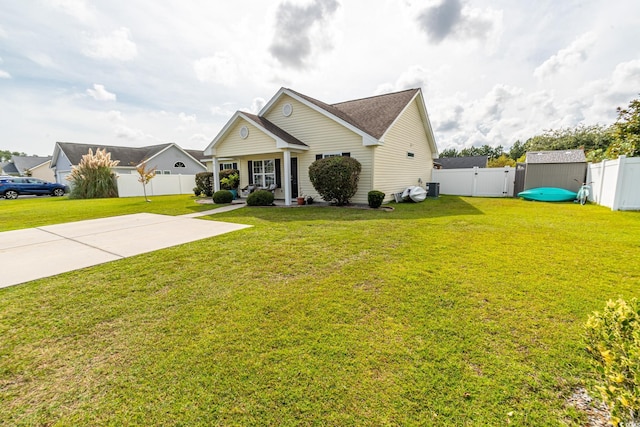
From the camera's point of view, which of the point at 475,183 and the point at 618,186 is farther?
the point at 475,183

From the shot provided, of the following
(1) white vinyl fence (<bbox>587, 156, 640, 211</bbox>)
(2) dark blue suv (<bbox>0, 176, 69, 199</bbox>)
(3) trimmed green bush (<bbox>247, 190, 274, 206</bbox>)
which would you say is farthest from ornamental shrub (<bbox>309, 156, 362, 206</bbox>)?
(2) dark blue suv (<bbox>0, 176, 69, 199</bbox>)

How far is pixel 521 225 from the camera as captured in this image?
277 inches

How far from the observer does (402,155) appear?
44.2ft

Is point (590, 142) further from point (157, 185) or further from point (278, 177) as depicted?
point (157, 185)

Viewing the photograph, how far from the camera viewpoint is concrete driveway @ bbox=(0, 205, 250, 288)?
425 cm

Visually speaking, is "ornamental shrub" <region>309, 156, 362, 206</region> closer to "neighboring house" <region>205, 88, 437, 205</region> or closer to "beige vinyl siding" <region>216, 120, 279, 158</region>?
"neighboring house" <region>205, 88, 437, 205</region>

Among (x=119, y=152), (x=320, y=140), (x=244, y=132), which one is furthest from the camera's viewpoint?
(x=119, y=152)

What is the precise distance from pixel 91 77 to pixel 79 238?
33.0 ft

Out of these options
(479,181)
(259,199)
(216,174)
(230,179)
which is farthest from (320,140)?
(479,181)

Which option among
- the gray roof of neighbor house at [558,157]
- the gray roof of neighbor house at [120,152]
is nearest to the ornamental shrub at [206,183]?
the gray roof of neighbor house at [120,152]

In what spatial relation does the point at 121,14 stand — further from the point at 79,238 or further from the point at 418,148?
the point at 418,148

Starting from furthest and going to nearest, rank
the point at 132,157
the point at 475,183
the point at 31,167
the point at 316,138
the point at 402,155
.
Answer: the point at 31,167 → the point at 132,157 → the point at 475,183 → the point at 402,155 → the point at 316,138

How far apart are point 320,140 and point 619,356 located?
457 inches

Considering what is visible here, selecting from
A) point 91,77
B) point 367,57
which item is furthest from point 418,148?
point 91,77
